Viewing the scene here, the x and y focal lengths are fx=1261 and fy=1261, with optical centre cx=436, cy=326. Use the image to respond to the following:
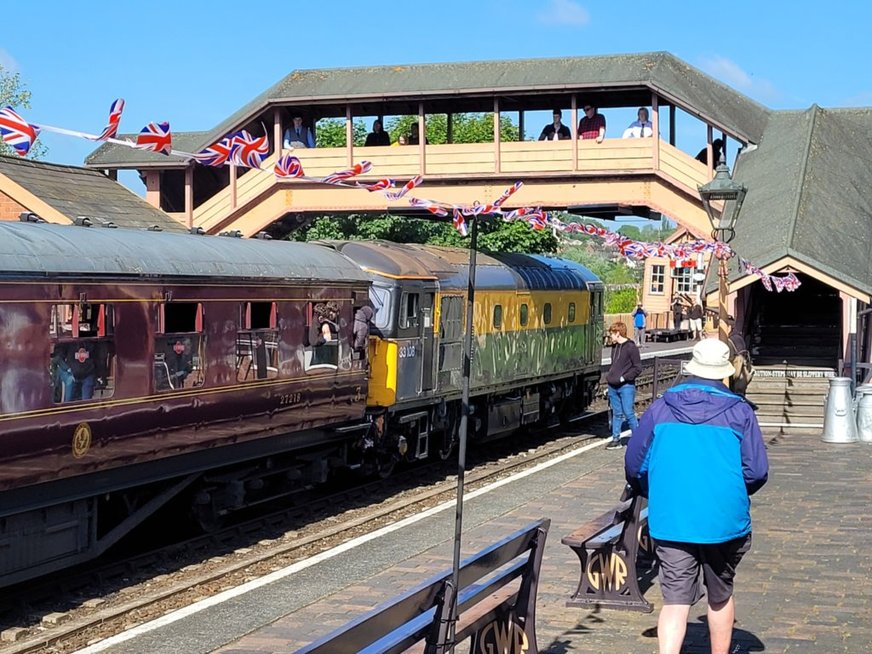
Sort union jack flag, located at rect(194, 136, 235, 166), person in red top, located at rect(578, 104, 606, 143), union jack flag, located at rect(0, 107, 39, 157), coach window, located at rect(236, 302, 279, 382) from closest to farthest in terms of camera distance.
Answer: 1. union jack flag, located at rect(0, 107, 39, 157)
2. union jack flag, located at rect(194, 136, 235, 166)
3. coach window, located at rect(236, 302, 279, 382)
4. person in red top, located at rect(578, 104, 606, 143)

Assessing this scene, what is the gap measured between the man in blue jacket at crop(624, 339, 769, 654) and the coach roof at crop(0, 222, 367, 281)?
5128mm

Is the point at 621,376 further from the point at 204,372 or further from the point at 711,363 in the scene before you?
the point at 711,363

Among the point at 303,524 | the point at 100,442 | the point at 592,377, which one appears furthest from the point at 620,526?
the point at 592,377

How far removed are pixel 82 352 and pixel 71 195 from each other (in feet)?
47.8

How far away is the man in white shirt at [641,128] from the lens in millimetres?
24531

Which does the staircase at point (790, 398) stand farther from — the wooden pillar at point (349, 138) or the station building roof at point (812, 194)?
the wooden pillar at point (349, 138)

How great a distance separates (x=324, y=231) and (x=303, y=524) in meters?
27.8

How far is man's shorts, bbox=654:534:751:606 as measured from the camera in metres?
6.43

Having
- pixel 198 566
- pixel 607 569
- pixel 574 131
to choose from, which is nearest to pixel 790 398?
pixel 574 131

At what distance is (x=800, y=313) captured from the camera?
1257 inches

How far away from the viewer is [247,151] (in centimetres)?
1052

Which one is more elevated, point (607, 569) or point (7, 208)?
point (7, 208)

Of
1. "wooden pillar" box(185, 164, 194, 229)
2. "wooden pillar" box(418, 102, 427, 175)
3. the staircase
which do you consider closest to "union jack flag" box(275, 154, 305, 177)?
the staircase

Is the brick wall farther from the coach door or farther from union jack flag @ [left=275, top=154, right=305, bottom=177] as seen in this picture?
union jack flag @ [left=275, top=154, right=305, bottom=177]
